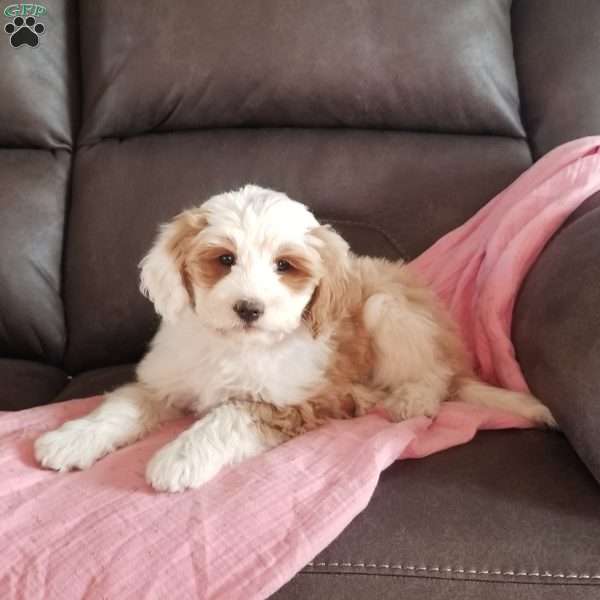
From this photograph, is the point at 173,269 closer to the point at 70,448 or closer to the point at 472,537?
the point at 70,448

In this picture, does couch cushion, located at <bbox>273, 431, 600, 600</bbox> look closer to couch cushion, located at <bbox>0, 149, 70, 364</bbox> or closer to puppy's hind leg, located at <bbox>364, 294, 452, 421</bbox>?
puppy's hind leg, located at <bbox>364, 294, 452, 421</bbox>

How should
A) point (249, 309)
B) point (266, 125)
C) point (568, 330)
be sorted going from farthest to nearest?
point (266, 125)
point (249, 309)
point (568, 330)

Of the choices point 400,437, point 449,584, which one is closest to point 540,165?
point 400,437

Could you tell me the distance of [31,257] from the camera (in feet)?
7.23

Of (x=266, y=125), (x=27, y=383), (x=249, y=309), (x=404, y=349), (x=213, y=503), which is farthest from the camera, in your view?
(x=266, y=125)

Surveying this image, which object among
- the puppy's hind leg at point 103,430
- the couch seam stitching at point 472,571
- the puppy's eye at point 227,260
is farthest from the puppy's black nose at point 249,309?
the couch seam stitching at point 472,571

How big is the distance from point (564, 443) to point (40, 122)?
1966 mm

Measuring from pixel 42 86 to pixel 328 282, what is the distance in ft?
4.56

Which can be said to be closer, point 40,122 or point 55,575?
point 55,575

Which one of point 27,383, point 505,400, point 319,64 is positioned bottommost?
point 27,383

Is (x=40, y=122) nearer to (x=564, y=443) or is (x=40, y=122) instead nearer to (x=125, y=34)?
(x=125, y=34)

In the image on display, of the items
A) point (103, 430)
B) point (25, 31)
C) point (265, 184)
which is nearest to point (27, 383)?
point (103, 430)

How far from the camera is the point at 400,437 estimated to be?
4.63 ft

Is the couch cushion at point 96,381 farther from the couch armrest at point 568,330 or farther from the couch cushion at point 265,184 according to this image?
the couch armrest at point 568,330
